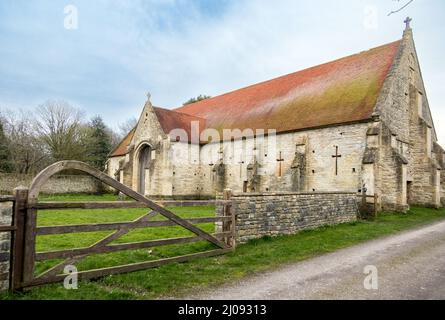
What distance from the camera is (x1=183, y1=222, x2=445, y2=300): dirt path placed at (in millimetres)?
4980

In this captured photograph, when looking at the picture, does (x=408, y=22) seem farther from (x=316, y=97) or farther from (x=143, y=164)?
(x=143, y=164)

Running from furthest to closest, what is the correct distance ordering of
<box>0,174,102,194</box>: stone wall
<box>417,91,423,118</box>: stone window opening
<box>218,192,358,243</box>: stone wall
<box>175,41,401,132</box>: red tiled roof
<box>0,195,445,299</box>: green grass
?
1. <box>0,174,102,194</box>: stone wall
2. <box>417,91,423,118</box>: stone window opening
3. <box>175,41,401,132</box>: red tiled roof
4. <box>218,192,358,243</box>: stone wall
5. <box>0,195,445,299</box>: green grass

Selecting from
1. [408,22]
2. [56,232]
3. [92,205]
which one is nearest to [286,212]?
[92,205]

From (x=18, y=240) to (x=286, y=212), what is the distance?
24.8ft

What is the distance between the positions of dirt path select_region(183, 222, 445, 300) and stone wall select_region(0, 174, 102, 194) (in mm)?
28800

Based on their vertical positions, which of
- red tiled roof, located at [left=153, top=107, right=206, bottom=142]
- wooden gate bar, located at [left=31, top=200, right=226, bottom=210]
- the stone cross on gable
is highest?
the stone cross on gable

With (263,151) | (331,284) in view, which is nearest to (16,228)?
(331,284)

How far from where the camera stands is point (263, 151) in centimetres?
2155

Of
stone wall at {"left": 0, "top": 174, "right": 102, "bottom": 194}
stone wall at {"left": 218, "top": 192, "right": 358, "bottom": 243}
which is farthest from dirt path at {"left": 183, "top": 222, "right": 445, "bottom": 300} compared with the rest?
stone wall at {"left": 0, "top": 174, "right": 102, "bottom": 194}

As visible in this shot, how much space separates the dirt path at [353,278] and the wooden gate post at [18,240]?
Result: 2604mm

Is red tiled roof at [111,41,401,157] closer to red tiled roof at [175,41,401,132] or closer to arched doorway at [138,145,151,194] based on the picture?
red tiled roof at [175,41,401,132]

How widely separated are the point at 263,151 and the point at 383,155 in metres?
7.71

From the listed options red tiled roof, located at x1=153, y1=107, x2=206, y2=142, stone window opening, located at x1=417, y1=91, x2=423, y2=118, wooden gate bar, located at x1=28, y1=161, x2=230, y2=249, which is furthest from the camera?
red tiled roof, located at x1=153, y1=107, x2=206, y2=142
